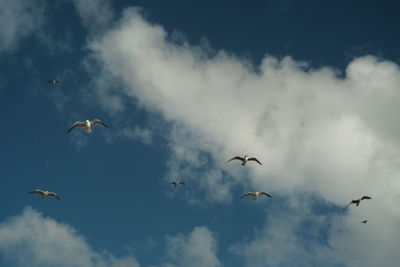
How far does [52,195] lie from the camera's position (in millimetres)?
100188

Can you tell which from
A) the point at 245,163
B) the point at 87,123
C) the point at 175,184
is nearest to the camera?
the point at 87,123

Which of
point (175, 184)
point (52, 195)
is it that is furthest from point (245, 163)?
point (52, 195)

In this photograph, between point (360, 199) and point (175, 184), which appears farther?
point (175, 184)

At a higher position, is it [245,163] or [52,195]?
[245,163]

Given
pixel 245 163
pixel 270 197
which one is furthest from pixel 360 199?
pixel 245 163

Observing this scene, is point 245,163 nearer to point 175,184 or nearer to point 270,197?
point 270,197

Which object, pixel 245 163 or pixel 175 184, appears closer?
pixel 245 163

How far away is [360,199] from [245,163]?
25214 mm

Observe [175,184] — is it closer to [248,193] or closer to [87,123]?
[248,193]

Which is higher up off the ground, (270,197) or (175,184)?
(175,184)

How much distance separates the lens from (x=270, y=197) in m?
98.9

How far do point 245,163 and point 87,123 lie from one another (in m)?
30.3

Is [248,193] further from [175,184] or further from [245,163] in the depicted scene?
[175,184]

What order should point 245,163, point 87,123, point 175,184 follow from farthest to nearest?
point 175,184
point 245,163
point 87,123
